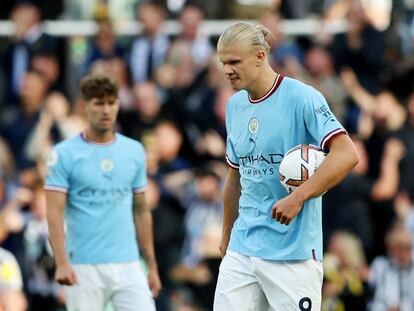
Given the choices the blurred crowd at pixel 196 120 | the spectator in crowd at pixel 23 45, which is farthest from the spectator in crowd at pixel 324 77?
the spectator in crowd at pixel 23 45

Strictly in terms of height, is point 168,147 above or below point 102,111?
below

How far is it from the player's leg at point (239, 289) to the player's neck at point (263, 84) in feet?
3.29

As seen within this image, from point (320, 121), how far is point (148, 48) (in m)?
8.61

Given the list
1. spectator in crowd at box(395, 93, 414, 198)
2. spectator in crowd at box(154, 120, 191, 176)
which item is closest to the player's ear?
spectator in crowd at box(154, 120, 191, 176)

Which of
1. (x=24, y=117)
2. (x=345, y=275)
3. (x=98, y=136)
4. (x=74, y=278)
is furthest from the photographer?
(x=24, y=117)

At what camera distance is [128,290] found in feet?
32.1

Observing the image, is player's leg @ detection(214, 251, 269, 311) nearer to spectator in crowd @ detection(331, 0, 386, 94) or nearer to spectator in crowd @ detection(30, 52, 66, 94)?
spectator in crowd @ detection(331, 0, 386, 94)

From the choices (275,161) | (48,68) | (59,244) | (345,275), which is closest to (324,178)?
(275,161)

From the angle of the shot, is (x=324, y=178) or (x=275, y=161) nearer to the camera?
(x=324, y=178)

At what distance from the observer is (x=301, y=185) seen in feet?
24.4

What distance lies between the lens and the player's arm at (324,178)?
7.31 metres

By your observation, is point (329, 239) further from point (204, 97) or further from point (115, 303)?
point (115, 303)

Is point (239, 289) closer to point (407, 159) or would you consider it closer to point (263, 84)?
point (263, 84)

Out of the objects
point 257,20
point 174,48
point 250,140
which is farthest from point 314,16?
point 250,140
